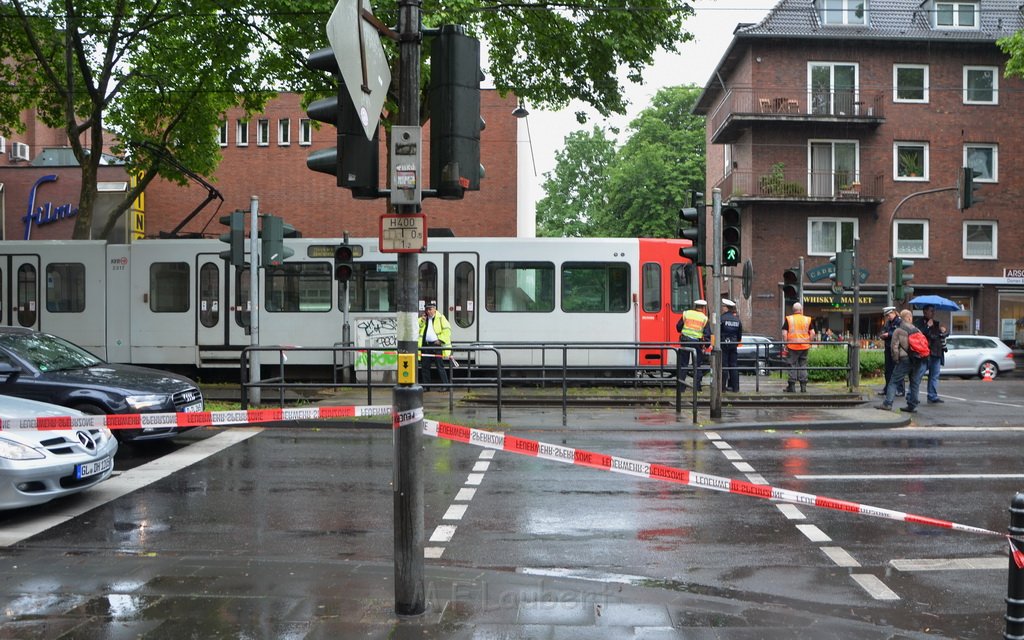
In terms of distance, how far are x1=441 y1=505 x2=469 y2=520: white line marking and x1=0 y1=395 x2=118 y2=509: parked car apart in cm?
303

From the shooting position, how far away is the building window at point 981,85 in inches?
1435

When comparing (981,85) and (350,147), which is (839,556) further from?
(981,85)

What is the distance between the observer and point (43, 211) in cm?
3653

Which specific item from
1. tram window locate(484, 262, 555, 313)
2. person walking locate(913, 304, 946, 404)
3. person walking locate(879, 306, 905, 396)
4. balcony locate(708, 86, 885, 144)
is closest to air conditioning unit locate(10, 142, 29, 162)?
balcony locate(708, 86, 885, 144)

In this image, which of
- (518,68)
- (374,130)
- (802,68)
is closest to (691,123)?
(802,68)

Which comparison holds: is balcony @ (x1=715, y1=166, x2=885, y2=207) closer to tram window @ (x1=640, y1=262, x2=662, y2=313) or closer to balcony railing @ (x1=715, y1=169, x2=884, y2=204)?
balcony railing @ (x1=715, y1=169, x2=884, y2=204)

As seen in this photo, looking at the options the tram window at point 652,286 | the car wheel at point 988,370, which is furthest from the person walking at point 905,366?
the car wheel at point 988,370

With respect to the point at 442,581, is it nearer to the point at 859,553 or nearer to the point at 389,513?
the point at 389,513

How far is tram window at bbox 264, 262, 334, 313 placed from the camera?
65.8 ft

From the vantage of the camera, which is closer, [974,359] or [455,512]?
[455,512]

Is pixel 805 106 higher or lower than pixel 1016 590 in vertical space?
higher

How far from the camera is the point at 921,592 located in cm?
621

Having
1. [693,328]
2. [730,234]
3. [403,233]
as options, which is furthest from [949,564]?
[693,328]

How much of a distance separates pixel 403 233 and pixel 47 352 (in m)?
8.38
